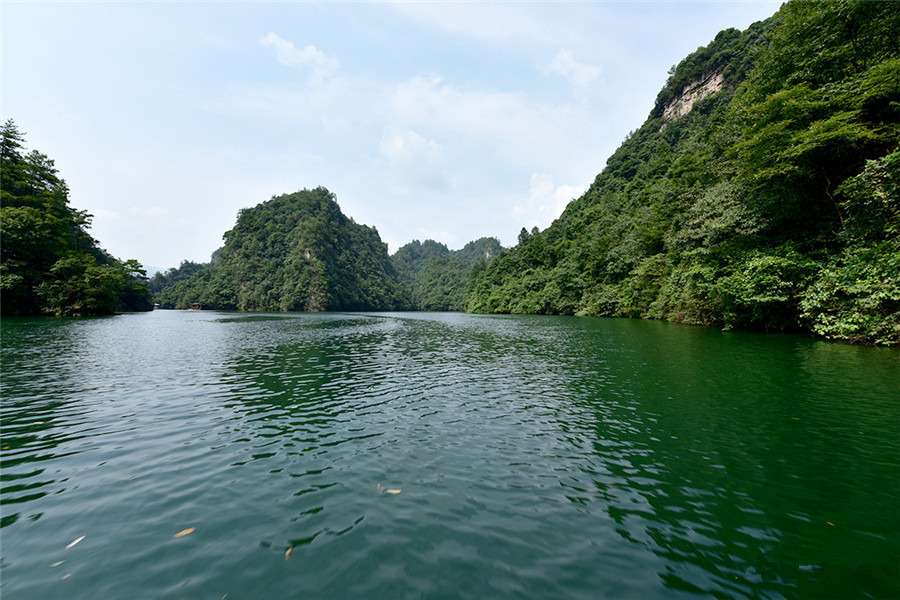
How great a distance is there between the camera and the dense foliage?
5106 cm

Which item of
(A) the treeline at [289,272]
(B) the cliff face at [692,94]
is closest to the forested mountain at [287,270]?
(A) the treeline at [289,272]

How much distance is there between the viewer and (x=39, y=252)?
55750mm

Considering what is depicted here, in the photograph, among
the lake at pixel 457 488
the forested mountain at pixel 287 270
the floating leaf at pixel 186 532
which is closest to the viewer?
the lake at pixel 457 488

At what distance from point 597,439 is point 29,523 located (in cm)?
1046

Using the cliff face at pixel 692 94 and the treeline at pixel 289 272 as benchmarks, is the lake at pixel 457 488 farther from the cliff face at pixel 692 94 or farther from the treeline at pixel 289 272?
the treeline at pixel 289 272

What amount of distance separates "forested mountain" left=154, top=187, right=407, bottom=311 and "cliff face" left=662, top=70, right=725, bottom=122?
5667 inches

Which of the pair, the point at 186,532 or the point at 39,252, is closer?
the point at 186,532

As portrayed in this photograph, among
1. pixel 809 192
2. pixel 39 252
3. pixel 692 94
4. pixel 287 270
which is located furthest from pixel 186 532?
pixel 287 270

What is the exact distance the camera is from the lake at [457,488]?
4.04m

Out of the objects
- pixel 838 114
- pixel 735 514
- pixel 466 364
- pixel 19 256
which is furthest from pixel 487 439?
pixel 19 256

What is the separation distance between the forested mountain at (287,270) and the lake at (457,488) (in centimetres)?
14252

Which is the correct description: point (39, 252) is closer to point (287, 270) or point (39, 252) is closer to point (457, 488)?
point (457, 488)

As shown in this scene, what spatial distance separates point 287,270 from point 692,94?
16786 cm

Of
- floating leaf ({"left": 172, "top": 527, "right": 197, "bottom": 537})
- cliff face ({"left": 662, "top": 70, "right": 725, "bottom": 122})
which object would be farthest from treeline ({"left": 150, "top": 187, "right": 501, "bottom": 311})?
floating leaf ({"left": 172, "top": 527, "right": 197, "bottom": 537})
